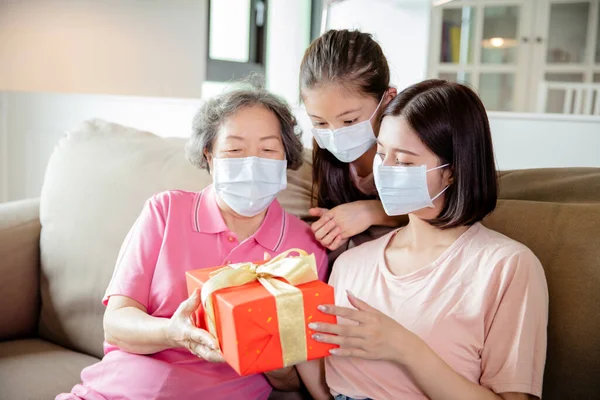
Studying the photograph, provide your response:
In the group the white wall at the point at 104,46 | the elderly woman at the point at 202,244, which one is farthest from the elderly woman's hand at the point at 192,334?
the white wall at the point at 104,46

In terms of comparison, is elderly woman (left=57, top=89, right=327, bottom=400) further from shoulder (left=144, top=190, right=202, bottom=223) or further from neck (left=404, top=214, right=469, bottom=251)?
neck (left=404, top=214, right=469, bottom=251)

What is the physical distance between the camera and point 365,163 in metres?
1.60

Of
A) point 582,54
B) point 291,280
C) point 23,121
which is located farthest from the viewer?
point 582,54

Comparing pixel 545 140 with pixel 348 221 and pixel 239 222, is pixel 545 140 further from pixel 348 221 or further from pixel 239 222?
pixel 239 222

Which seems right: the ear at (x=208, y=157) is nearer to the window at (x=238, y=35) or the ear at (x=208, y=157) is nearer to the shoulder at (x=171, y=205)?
the shoulder at (x=171, y=205)

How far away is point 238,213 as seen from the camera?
4.62ft

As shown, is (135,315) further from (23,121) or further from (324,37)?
(23,121)

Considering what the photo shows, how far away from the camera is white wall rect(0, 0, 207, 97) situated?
294 centimetres

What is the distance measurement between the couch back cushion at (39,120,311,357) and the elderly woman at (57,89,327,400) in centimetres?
23

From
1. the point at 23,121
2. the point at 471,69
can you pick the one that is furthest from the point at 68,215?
the point at 471,69

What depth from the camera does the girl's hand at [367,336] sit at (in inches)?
40.3

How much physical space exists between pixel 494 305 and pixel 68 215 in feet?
4.09

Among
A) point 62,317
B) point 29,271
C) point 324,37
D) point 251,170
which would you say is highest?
point 324,37

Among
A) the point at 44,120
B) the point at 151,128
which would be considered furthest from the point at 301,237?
the point at 44,120
